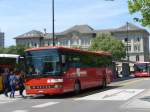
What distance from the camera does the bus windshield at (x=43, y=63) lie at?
25.6 metres

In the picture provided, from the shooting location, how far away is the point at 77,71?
28438mm

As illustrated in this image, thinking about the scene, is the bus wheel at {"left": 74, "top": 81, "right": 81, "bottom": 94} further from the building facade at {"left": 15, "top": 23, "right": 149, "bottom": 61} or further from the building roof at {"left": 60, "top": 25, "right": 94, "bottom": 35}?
the building roof at {"left": 60, "top": 25, "right": 94, "bottom": 35}

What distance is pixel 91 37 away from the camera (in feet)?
535

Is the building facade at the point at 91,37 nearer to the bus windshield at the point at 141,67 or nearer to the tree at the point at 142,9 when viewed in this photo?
the bus windshield at the point at 141,67

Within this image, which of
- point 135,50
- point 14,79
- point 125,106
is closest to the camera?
point 125,106

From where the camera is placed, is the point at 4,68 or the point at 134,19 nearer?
the point at 134,19

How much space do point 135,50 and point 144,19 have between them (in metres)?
137

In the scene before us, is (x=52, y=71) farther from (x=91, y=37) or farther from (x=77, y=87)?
(x=91, y=37)

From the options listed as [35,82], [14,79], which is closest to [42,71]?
[35,82]

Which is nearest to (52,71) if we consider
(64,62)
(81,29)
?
(64,62)

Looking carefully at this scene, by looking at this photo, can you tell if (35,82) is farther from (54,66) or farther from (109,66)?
(109,66)

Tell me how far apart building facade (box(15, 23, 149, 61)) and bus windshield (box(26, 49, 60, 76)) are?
12484 centimetres

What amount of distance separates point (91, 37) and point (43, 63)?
452 ft

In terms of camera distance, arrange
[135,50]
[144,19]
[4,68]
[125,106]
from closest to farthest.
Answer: [125,106]
[144,19]
[4,68]
[135,50]
